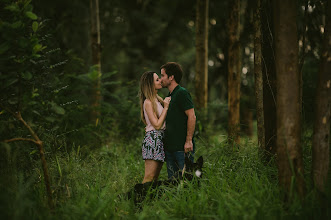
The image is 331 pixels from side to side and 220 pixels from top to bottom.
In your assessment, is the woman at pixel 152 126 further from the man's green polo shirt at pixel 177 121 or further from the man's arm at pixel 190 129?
the man's arm at pixel 190 129

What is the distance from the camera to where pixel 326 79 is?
2.89 meters

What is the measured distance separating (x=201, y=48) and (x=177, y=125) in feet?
17.2

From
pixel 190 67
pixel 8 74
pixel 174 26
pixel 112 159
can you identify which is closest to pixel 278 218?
pixel 8 74

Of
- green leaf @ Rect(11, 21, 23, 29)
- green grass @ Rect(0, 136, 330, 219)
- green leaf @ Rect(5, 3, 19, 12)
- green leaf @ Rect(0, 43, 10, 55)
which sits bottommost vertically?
green grass @ Rect(0, 136, 330, 219)

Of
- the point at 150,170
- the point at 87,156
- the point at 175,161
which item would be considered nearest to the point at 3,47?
the point at 150,170

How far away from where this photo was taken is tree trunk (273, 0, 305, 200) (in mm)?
2924

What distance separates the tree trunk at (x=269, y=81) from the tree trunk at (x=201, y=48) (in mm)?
4462

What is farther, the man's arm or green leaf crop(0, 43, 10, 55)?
the man's arm

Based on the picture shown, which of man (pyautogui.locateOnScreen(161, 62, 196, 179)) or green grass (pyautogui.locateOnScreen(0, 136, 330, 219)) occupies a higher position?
man (pyautogui.locateOnScreen(161, 62, 196, 179))

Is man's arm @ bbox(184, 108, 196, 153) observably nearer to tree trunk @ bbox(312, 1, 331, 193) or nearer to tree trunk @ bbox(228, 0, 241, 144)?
tree trunk @ bbox(312, 1, 331, 193)

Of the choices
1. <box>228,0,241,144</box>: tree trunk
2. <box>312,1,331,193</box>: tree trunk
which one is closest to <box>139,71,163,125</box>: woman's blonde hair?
<box>312,1,331,193</box>: tree trunk

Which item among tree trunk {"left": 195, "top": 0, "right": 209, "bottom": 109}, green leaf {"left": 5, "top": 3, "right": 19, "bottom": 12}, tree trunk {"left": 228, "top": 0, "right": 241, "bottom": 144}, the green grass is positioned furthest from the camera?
tree trunk {"left": 195, "top": 0, "right": 209, "bottom": 109}

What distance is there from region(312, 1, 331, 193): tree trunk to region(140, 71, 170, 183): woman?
2.14 meters

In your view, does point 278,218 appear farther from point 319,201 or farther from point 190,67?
point 190,67
